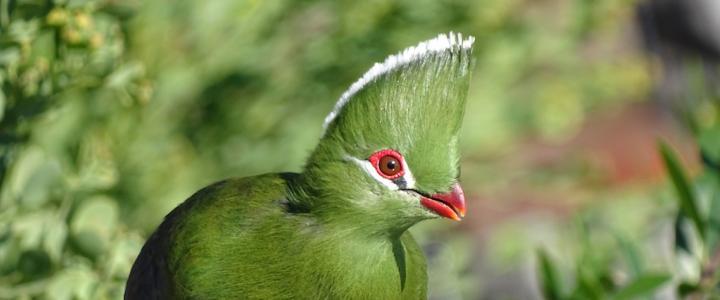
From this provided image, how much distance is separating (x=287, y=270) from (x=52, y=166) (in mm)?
733

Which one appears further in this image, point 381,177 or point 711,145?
point 711,145

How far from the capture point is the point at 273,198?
2.31 m

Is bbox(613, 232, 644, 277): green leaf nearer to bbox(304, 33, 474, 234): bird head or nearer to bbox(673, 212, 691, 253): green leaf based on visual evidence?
bbox(673, 212, 691, 253): green leaf

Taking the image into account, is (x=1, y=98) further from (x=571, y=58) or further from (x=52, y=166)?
(x=571, y=58)

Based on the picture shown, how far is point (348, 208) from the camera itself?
2146mm

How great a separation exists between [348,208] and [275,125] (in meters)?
2.43

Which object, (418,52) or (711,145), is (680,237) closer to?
(711,145)

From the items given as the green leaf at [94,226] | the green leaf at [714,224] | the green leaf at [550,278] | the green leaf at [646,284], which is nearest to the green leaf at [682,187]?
the green leaf at [714,224]

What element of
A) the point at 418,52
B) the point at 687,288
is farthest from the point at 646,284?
the point at 418,52

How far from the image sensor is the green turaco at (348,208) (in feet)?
6.66

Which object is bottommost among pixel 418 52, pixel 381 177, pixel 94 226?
pixel 94 226

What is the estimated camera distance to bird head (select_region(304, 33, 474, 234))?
6.63 feet

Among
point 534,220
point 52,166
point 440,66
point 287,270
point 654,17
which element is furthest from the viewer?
point 654,17

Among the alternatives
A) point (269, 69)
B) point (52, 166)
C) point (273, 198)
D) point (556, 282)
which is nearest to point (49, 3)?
point (52, 166)
